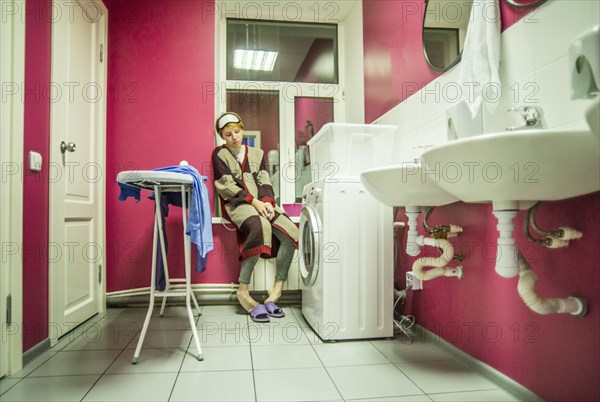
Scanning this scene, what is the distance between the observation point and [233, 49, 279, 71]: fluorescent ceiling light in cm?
307

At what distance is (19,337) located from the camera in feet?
5.03

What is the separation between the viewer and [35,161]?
1672 millimetres

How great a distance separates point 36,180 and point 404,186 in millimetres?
1664

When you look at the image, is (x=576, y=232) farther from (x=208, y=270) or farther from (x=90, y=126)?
(x=90, y=126)

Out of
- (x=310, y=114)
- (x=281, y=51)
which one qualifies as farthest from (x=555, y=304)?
(x=281, y=51)

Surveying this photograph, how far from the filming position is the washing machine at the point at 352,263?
1883 millimetres

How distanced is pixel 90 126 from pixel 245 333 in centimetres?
167

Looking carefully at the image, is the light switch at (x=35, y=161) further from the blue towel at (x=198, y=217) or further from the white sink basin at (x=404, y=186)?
the white sink basin at (x=404, y=186)

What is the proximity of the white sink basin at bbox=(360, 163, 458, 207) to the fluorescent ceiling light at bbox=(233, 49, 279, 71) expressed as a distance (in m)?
1.99

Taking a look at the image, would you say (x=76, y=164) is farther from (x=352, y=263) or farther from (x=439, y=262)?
(x=439, y=262)

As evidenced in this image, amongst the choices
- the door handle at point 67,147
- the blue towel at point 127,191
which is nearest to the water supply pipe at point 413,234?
the blue towel at point 127,191

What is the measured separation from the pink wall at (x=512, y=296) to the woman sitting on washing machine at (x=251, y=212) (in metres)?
0.80

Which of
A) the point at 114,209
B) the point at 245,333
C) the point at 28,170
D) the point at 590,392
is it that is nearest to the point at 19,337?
the point at 28,170

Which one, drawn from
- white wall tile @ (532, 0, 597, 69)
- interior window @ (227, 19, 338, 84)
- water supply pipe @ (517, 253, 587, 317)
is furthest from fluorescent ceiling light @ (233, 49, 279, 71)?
water supply pipe @ (517, 253, 587, 317)
